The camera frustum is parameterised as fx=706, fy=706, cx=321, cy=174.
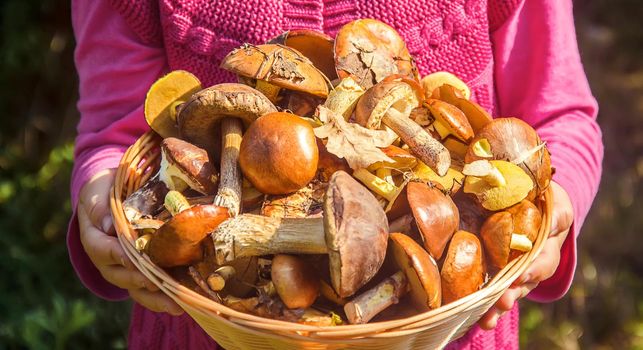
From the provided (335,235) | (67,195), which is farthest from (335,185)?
(67,195)

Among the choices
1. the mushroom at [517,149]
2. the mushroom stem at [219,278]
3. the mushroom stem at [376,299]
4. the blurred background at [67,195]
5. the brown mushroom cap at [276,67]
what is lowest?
the blurred background at [67,195]

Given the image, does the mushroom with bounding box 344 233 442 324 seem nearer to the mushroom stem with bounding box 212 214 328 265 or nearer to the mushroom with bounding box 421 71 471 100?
the mushroom stem with bounding box 212 214 328 265

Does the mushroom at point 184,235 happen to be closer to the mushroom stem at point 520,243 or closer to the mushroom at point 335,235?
the mushroom at point 335,235

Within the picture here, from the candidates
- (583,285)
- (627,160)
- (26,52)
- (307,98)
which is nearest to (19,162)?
(26,52)

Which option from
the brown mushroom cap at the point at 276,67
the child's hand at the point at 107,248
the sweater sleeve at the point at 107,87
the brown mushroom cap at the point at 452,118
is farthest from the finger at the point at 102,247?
the brown mushroom cap at the point at 452,118

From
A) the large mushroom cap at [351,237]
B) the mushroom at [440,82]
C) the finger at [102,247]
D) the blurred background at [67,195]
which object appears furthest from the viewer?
the blurred background at [67,195]

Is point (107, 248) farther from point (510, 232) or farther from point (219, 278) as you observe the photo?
point (510, 232)
